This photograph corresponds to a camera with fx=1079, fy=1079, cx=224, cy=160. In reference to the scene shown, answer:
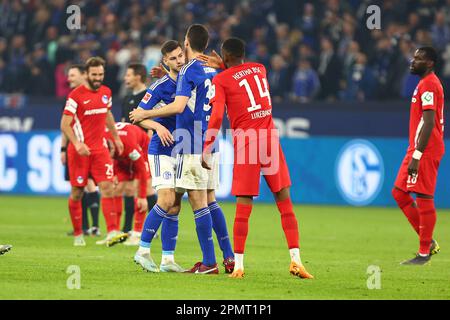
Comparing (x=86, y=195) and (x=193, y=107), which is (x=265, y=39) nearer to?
(x=86, y=195)

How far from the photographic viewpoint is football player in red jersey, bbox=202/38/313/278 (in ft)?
34.1

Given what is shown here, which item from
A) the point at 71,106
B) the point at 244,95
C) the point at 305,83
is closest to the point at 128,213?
the point at 71,106

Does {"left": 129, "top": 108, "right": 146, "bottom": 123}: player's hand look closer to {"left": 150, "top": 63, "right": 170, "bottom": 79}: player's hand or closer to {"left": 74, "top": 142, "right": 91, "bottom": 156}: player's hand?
{"left": 150, "top": 63, "right": 170, "bottom": 79}: player's hand

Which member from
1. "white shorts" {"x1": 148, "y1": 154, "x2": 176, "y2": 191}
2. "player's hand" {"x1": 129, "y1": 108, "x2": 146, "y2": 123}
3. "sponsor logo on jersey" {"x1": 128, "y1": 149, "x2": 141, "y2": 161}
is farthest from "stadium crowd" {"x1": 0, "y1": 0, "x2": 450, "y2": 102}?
"player's hand" {"x1": 129, "y1": 108, "x2": 146, "y2": 123}

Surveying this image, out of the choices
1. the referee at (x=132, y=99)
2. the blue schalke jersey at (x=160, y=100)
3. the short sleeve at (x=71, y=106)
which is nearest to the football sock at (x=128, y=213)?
the referee at (x=132, y=99)

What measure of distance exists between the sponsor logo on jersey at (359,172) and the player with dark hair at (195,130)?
11.0m

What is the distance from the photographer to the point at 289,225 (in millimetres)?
10406

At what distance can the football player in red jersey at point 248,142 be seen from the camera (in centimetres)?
1039

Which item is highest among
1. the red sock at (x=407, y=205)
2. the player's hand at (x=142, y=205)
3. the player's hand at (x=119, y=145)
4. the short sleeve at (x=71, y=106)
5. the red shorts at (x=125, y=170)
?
the short sleeve at (x=71, y=106)

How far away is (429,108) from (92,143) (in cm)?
481

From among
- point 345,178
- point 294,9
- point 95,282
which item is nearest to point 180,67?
point 95,282

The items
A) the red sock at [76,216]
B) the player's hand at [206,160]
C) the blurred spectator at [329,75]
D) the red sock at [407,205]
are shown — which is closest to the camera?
the player's hand at [206,160]

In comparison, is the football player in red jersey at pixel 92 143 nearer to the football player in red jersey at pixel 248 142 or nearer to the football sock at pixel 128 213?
the football sock at pixel 128 213

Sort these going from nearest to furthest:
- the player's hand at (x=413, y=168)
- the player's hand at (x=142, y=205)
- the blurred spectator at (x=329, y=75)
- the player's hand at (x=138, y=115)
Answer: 1. the player's hand at (x=138, y=115)
2. the player's hand at (x=413, y=168)
3. the player's hand at (x=142, y=205)
4. the blurred spectator at (x=329, y=75)
